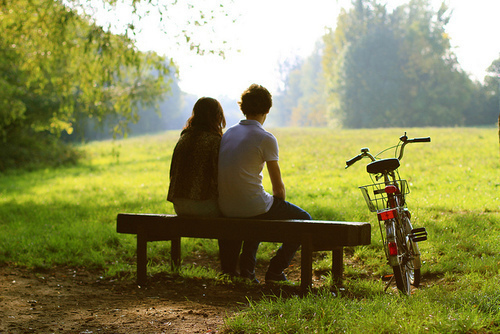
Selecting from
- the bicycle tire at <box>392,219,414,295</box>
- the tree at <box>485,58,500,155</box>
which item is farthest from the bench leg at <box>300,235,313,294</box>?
the tree at <box>485,58,500,155</box>

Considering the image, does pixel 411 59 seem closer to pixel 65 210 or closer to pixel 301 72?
pixel 301 72

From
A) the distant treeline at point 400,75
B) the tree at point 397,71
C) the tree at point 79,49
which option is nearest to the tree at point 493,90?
the distant treeline at point 400,75

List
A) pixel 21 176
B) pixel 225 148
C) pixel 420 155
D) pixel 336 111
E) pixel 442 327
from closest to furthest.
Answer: pixel 442 327 < pixel 225 148 < pixel 420 155 < pixel 21 176 < pixel 336 111

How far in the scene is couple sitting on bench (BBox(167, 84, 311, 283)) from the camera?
4582 mm

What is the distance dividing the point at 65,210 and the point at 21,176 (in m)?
10.4

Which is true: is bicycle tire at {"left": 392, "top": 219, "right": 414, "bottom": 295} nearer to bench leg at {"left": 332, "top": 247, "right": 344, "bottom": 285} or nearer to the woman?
bench leg at {"left": 332, "top": 247, "right": 344, "bottom": 285}

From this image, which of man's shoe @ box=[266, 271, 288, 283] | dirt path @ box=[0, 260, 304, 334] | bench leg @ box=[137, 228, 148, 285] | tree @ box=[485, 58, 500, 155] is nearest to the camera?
dirt path @ box=[0, 260, 304, 334]

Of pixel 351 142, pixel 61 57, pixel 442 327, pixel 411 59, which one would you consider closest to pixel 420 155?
pixel 351 142

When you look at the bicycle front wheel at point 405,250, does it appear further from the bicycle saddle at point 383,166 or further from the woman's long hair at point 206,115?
the woman's long hair at point 206,115

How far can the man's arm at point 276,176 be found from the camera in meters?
4.51

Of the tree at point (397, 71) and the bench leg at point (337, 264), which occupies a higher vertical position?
the tree at point (397, 71)

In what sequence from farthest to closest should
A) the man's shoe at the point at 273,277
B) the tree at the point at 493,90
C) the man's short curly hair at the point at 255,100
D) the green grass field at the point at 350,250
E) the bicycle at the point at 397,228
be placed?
the tree at the point at 493,90 < the man's shoe at the point at 273,277 < the man's short curly hair at the point at 255,100 < the bicycle at the point at 397,228 < the green grass field at the point at 350,250

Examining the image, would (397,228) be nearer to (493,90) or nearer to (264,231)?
(264,231)

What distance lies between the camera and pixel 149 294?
4.89 m
